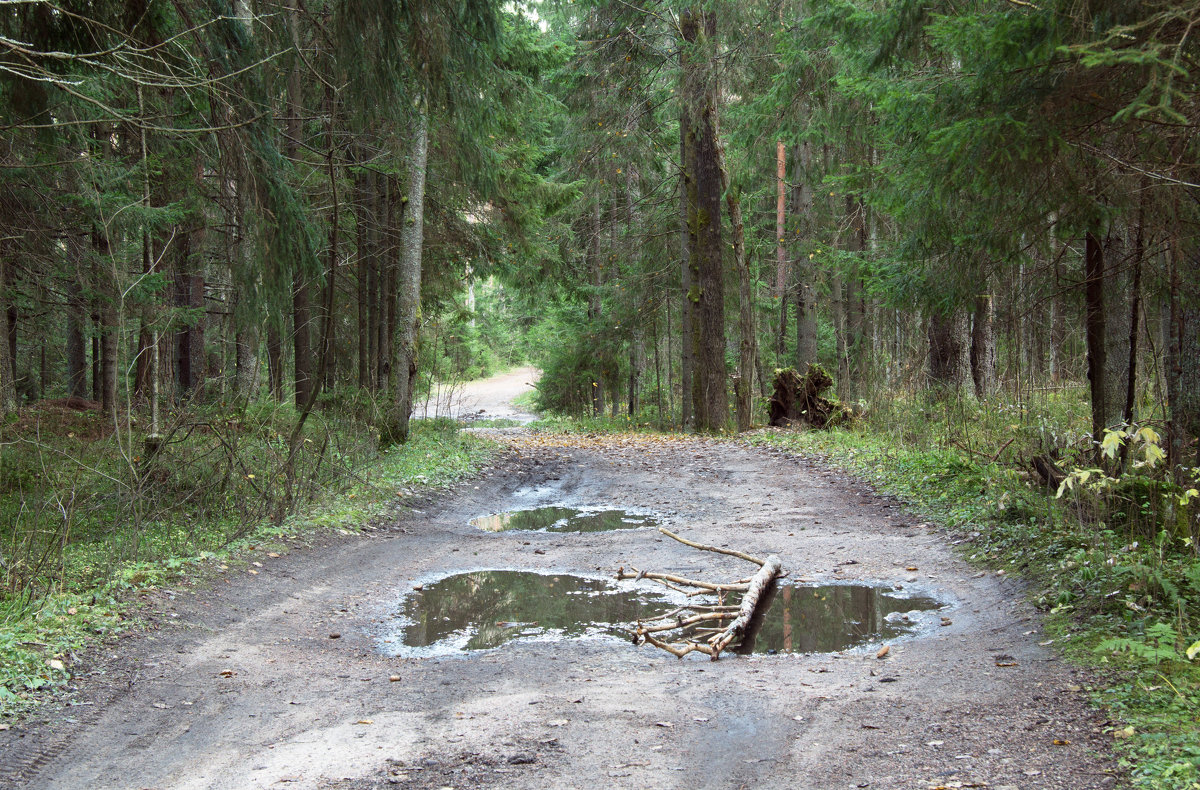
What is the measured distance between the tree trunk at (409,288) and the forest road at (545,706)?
7.38m

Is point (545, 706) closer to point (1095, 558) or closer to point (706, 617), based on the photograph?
point (706, 617)

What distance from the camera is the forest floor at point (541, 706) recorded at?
338 centimetres

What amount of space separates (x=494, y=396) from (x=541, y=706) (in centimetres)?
4138

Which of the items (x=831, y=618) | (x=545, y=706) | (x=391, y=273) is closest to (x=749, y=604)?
(x=831, y=618)

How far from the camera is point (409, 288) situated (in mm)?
14180

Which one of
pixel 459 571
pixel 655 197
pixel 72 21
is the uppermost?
pixel 655 197

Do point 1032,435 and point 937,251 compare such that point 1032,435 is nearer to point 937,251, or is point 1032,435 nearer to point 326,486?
point 937,251

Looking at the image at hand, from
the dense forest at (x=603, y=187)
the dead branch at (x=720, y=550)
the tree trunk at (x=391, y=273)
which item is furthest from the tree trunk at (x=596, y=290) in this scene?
the dead branch at (x=720, y=550)

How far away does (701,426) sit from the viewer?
18.1m

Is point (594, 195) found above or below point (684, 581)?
above

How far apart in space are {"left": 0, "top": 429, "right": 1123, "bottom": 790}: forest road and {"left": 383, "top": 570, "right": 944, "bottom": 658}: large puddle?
19 cm

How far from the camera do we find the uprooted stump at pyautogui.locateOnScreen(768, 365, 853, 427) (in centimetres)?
1677

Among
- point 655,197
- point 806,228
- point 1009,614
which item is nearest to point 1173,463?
point 1009,614

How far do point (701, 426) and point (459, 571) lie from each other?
1148 centimetres
